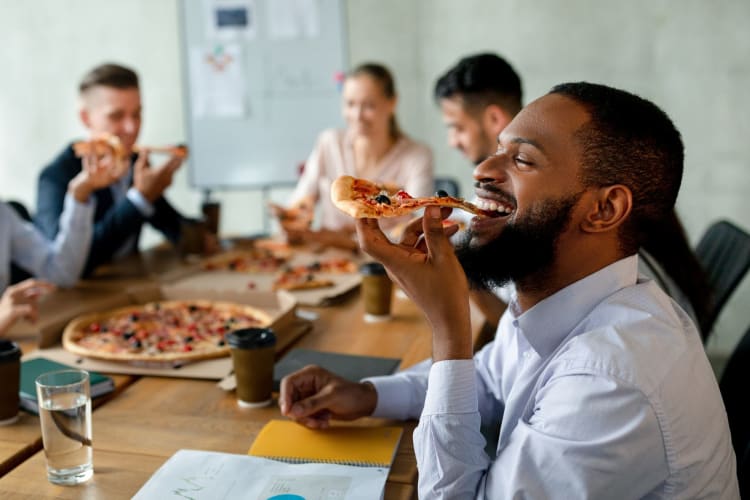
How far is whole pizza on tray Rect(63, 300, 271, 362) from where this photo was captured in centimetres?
175

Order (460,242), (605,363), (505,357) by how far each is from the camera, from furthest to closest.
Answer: (505,357)
(460,242)
(605,363)

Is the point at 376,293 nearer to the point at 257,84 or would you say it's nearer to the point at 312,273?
the point at 312,273

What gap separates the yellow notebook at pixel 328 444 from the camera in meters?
1.29

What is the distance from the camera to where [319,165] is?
3.90 metres

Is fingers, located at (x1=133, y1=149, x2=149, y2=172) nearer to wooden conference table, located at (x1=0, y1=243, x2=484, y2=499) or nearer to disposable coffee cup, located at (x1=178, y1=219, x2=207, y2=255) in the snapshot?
disposable coffee cup, located at (x1=178, y1=219, x2=207, y2=255)

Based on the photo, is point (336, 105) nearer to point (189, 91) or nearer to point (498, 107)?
point (189, 91)

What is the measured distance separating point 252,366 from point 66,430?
379 mm

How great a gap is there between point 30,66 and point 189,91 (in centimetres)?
169

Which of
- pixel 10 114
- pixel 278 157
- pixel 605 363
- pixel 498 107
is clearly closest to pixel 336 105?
pixel 278 157

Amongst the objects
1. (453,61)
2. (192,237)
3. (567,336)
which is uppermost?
(453,61)

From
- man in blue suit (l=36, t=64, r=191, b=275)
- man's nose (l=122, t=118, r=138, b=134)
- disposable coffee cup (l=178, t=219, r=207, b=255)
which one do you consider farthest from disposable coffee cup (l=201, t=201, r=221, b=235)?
man's nose (l=122, t=118, r=138, b=134)

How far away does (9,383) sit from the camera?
1.43 m

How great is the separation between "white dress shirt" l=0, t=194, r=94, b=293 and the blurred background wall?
2622 millimetres

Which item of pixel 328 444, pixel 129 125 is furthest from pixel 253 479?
pixel 129 125
